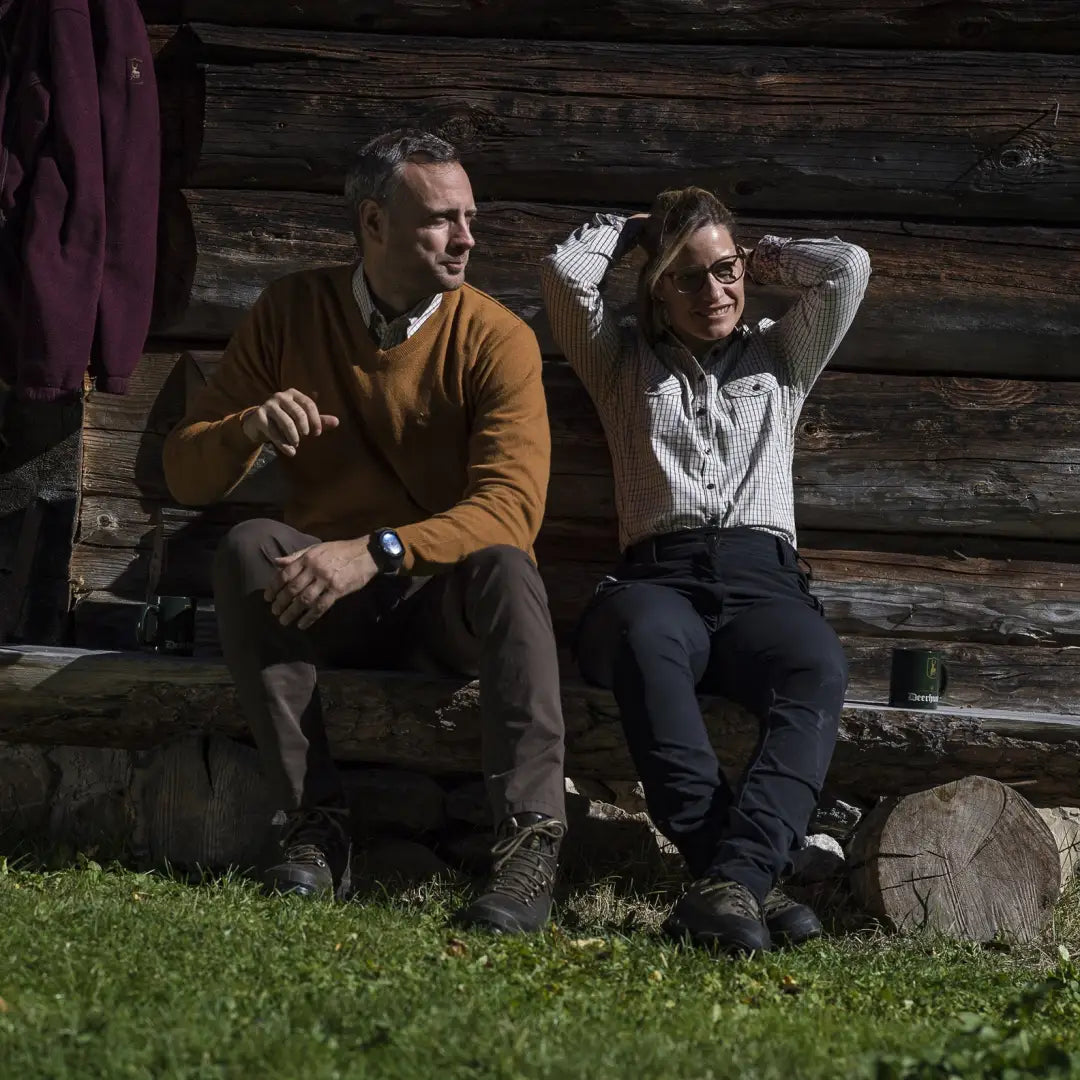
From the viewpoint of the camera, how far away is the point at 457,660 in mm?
3701

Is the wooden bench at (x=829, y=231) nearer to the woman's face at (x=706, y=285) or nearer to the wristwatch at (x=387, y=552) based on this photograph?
the woman's face at (x=706, y=285)

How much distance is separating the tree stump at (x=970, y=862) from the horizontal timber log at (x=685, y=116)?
73.0 inches

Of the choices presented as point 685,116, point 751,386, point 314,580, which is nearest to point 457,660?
point 314,580

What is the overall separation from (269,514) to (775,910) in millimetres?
2075

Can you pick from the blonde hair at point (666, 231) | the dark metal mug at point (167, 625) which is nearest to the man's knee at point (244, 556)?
the dark metal mug at point (167, 625)

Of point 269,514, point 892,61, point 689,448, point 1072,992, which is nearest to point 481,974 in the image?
point 1072,992

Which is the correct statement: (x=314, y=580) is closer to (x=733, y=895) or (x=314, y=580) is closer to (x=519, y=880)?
(x=519, y=880)

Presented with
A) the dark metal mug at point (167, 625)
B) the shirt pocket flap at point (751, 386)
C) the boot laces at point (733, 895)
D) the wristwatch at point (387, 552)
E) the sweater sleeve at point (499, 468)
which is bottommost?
the boot laces at point (733, 895)

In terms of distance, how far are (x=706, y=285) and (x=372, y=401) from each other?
1005 mm

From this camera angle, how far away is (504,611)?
3344 millimetres

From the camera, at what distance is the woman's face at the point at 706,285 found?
13.3 feet

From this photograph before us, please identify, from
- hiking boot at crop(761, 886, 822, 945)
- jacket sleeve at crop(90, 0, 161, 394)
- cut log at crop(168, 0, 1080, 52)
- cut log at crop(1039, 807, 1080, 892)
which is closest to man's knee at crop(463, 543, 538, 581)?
hiking boot at crop(761, 886, 822, 945)

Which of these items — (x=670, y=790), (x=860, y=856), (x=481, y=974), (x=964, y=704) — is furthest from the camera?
(x=964, y=704)

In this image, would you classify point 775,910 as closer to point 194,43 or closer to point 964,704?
point 964,704
